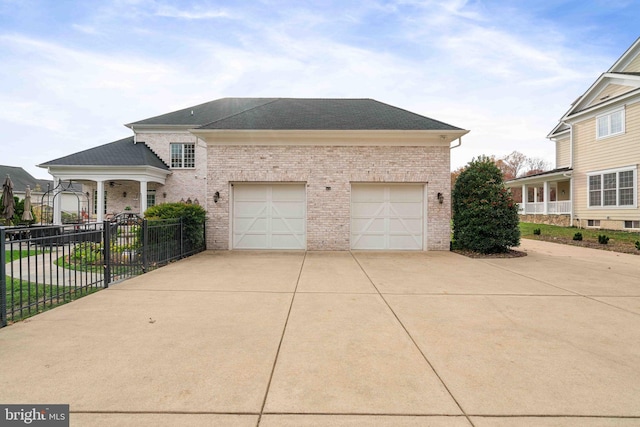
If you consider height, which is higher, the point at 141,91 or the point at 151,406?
the point at 141,91

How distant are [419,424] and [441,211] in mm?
10157

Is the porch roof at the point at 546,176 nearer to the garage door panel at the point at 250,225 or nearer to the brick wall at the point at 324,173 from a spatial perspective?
the brick wall at the point at 324,173

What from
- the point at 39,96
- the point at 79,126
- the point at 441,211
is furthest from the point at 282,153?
the point at 79,126

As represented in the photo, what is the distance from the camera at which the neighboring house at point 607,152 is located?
15.8 meters

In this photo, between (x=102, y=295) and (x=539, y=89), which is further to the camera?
(x=539, y=89)

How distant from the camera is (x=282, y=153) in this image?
11.4 metres

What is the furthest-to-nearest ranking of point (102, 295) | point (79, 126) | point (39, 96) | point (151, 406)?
point (79, 126) < point (39, 96) < point (102, 295) < point (151, 406)

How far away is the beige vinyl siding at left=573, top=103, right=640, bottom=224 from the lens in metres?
15.7

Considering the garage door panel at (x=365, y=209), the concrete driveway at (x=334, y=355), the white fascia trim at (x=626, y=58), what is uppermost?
the white fascia trim at (x=626, y=58)

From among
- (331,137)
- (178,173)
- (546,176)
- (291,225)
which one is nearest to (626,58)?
(546,176)

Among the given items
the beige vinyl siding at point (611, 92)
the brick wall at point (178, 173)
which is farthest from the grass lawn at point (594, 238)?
the brick wall at point (178, 173)

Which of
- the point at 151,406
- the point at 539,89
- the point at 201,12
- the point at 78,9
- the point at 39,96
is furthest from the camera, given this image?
the point at 539,89

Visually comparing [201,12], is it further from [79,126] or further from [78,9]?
[79,126]

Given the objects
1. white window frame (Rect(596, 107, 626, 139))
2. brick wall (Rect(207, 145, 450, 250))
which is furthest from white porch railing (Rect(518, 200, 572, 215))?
brick wall (Rect(207, 145, 450, 250))
